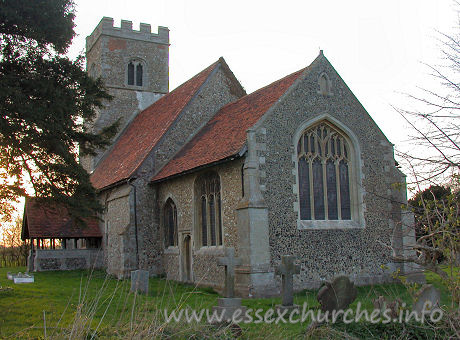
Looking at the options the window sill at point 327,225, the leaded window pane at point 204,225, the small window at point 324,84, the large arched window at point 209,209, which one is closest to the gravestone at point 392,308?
the window sill at point 327,225

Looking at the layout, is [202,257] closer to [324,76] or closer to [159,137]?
[159,137]

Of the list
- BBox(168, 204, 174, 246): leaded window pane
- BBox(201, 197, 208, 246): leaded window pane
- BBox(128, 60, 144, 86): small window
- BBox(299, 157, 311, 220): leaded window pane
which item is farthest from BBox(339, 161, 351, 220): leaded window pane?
BBox(128, 60, 144, 86): small window

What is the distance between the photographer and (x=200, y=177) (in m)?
16.2

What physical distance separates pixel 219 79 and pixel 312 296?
416 inches

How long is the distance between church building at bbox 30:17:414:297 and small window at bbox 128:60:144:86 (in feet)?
30.2

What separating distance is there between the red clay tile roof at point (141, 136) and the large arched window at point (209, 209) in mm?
3226

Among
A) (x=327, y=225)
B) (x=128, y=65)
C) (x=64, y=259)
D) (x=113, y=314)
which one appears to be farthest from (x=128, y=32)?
(x=113, y=314)

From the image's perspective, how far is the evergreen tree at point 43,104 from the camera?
445 inches

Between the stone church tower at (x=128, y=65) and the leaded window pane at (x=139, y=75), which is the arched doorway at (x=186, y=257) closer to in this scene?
the stone church tower at (x=128, y=65)

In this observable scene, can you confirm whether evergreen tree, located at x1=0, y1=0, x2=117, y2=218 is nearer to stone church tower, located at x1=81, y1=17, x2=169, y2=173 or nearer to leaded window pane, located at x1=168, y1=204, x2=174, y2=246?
leaded window pane, located at x1=168, y1=204, x2=174, y2=246

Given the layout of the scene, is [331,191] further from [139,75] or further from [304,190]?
[139,75]

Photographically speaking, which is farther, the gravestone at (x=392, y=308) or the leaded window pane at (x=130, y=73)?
A: the leaded window pane at (x=130, y=73)

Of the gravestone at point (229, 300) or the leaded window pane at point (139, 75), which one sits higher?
the leaded window pane at point (139, 75)

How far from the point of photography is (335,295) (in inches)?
352
